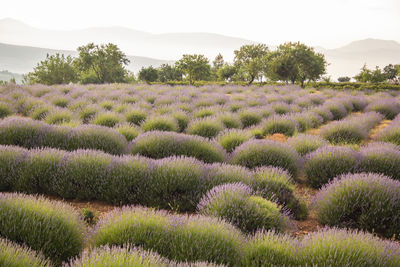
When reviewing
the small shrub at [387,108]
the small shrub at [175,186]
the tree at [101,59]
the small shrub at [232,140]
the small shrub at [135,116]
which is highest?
the tree at [101,59]

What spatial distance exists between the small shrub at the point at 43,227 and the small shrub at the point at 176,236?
0.23 meters

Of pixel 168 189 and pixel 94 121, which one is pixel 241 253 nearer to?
pixel 168 189

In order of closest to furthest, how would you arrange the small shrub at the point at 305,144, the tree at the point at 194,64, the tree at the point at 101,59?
the small shrub at the point at 305,144 → the tree at the point at 194,64 → the tree at the point at 101,59

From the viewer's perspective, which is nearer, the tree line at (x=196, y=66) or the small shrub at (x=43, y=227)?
the small shrub at (x=43, y=227)

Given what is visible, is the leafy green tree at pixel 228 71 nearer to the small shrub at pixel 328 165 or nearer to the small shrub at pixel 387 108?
the small shrub at pixel 387 108

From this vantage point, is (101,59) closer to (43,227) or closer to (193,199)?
(193,199)

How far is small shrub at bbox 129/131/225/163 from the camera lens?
5586 mm

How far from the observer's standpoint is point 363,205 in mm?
3656

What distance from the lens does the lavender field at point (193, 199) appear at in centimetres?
248

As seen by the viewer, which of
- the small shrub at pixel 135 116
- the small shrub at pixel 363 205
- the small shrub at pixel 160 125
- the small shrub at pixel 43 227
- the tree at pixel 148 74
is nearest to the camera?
the small shrub at pixel 43 227

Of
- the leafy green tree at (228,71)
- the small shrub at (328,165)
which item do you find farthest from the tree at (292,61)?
the small shrub at (328,165)

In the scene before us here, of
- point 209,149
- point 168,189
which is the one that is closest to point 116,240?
point 168,189

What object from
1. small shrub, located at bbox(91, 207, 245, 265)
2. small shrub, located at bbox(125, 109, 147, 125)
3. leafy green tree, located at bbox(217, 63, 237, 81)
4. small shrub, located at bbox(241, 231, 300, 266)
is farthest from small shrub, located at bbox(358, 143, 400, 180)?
leafy green tree, located at bbox(217, 63, 237, 81)

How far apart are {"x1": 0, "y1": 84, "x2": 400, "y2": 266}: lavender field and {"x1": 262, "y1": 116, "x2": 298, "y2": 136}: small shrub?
0.04m
